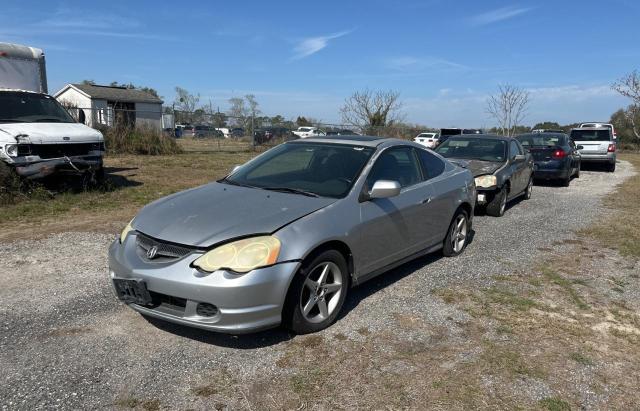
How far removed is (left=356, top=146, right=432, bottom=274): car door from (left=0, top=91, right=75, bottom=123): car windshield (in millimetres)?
7801

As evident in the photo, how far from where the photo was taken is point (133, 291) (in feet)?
11.3

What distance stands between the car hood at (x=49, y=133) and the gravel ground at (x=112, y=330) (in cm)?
316

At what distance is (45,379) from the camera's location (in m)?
3.10

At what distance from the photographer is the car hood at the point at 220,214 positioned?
344 centimetres

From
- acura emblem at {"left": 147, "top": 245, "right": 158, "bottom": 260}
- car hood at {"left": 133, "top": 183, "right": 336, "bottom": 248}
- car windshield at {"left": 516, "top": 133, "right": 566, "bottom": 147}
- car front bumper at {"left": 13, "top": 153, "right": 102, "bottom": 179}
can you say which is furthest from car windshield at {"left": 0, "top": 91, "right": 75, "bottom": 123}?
car windshield at {"left": 516, "top": 133, "right": 566, "bottom": 147}

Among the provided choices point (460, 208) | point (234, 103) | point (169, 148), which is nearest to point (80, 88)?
point (234, 103)

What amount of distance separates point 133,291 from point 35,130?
22.5 ft

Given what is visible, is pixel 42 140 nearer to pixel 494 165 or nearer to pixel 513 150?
pixel 494 165

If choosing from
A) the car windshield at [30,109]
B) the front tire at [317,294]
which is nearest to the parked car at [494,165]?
the front tire at [317,294]

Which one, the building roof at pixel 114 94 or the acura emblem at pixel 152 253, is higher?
the building roof at pixel 114 94

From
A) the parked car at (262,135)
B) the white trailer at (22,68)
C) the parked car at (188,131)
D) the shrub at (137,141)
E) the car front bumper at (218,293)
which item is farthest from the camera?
the parked car at (188,131)

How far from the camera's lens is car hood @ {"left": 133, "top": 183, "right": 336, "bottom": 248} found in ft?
11.3

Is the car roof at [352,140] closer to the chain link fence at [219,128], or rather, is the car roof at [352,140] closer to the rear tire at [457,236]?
the rear tire at [457,236]

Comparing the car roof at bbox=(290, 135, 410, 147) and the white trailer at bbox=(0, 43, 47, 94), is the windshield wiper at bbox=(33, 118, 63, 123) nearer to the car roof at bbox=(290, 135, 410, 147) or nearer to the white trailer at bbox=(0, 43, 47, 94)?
the white trailer at bbox=(0, 43, 47, 94)
